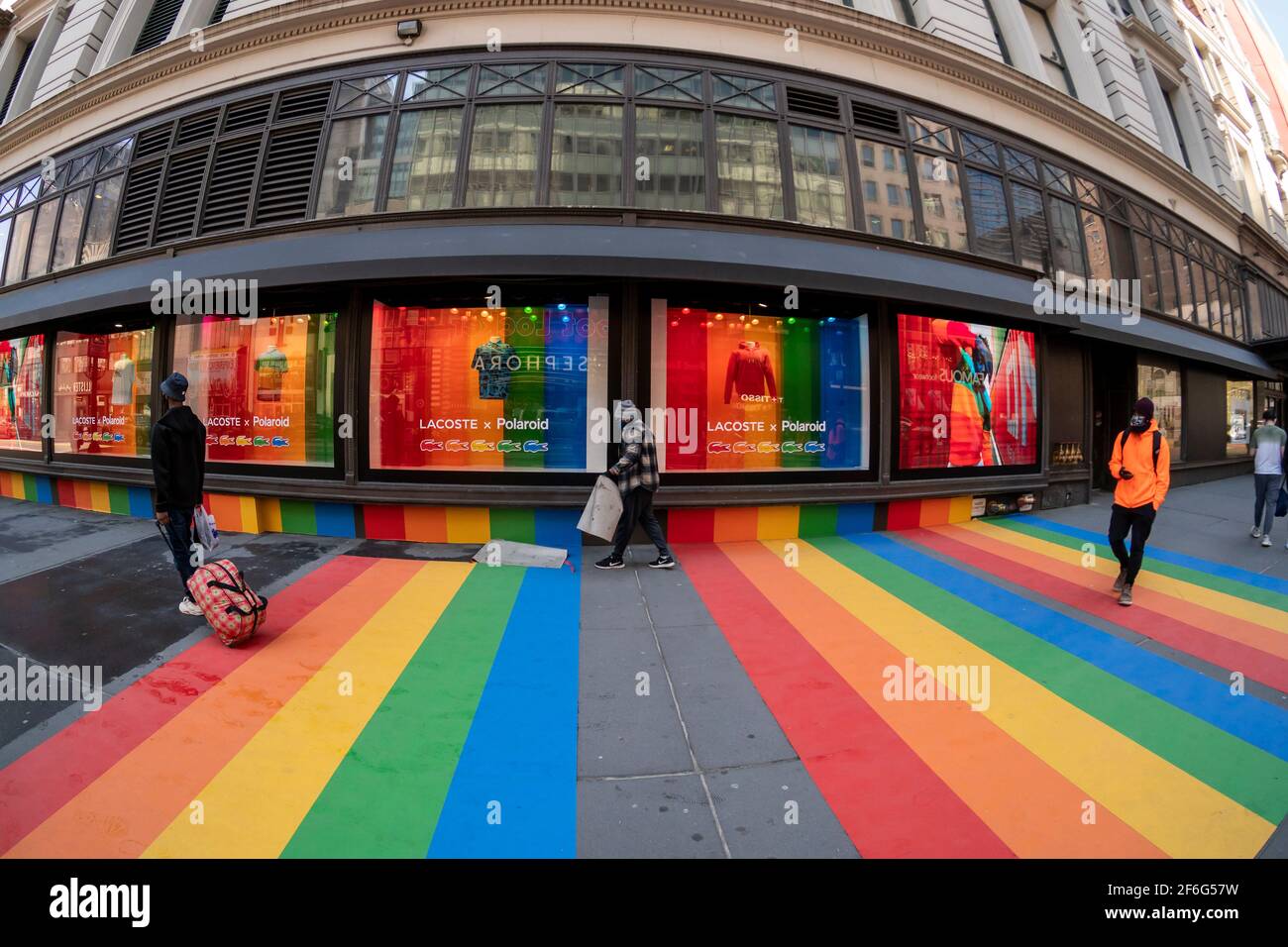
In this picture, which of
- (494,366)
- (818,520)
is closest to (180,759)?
(494,366)

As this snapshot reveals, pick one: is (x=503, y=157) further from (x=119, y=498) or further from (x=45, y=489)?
(x=45, y=489)

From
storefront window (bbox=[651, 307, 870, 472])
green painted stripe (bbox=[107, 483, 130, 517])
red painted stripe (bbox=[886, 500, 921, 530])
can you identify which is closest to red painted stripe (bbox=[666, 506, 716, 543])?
storefront window (bbox=[651, 307, 870, 472])

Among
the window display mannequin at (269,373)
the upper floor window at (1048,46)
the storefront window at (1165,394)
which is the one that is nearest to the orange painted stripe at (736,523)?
the window display mannequin at (269,373)

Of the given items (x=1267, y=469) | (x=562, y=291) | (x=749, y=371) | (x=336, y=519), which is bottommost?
(x=336, y=519)

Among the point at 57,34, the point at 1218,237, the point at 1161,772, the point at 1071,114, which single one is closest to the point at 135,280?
the point at 57,34

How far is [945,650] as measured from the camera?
13.5ft

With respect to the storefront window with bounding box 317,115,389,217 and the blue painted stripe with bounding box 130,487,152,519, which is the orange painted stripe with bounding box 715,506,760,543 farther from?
the blue painted stripe with bounding box 130,487,152,519

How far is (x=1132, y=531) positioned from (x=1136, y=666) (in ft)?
6.34

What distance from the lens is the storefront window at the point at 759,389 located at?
287 inches

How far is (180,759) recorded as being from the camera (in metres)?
2.75

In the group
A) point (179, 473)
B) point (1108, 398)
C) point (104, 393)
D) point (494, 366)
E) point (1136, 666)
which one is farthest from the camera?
point (1108, 398)

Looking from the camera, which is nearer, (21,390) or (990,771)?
(990,771)

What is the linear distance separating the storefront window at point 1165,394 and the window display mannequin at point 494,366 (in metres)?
14.1

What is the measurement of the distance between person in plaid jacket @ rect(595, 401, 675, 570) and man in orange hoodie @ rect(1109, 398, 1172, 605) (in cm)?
475
